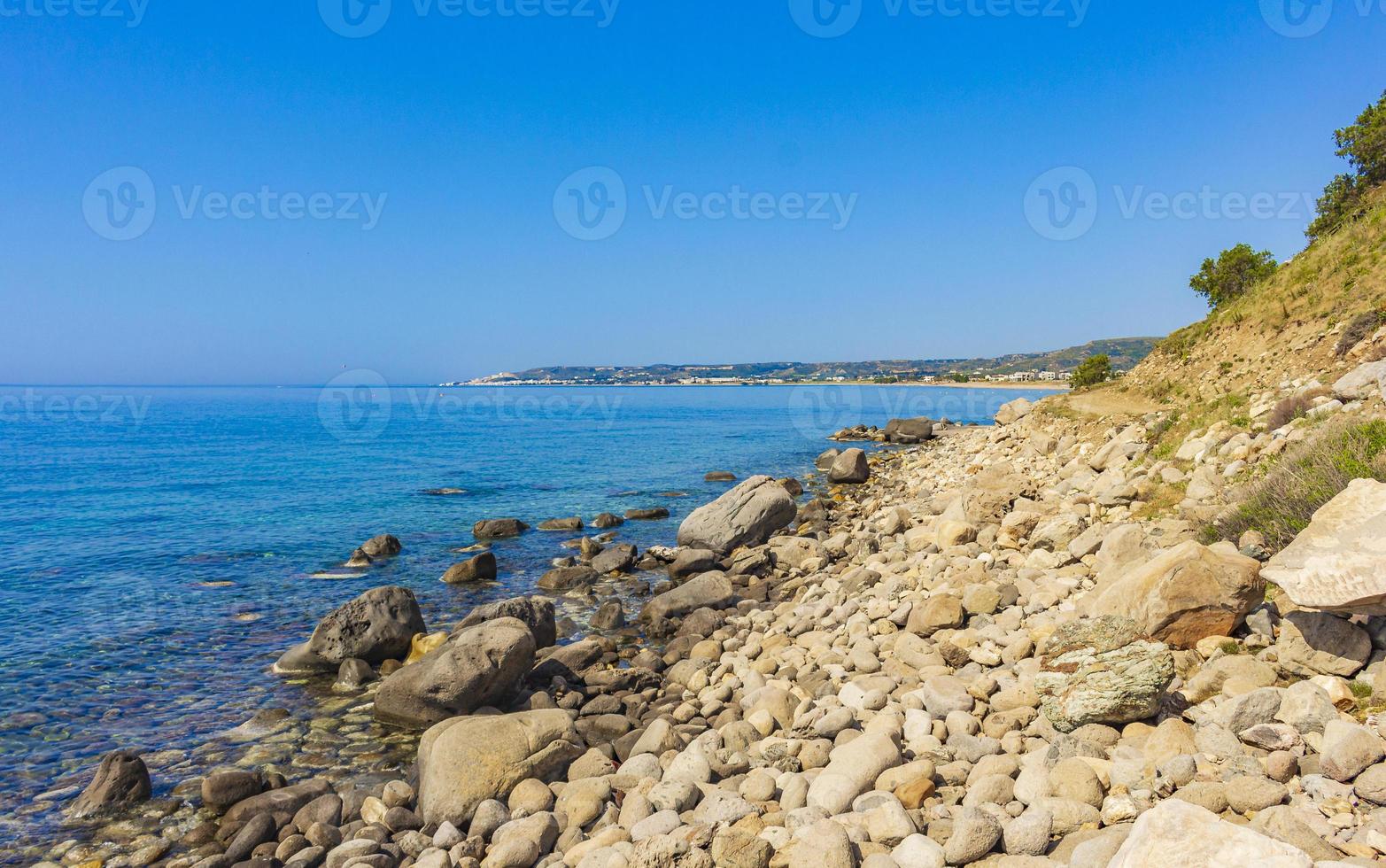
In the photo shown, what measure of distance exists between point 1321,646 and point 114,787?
43.1 feet

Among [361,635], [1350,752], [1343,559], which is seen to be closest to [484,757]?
[361,635]

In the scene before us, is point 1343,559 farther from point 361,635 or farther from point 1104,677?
point 361,635

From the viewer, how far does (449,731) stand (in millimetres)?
8727

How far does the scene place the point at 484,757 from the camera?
8.41m

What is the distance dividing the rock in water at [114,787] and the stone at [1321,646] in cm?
1278

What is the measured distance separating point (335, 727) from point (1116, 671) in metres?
10.9

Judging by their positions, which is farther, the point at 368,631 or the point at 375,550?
the point at 375,550

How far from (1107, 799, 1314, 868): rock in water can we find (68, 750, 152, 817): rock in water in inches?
429

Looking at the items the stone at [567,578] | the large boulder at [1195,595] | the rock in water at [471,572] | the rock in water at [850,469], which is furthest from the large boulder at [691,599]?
the rock in water at [850,469]

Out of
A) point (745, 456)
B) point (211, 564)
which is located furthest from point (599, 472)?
point (211, 564)

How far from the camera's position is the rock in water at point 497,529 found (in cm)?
2439

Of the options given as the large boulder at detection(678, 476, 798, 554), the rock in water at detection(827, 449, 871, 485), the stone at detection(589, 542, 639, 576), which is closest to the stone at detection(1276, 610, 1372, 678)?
the large boulder at detection(678, 476, 798, 554)

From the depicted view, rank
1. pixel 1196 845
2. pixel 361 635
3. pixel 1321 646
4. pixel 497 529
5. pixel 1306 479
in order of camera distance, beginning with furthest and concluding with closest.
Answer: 1. pixel 497 529
2. pixel 361 635
3. pixel 1306 479
4. pixel 1321 646
5. pixel 1196 845

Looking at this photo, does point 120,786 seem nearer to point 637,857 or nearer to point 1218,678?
point 637,857
